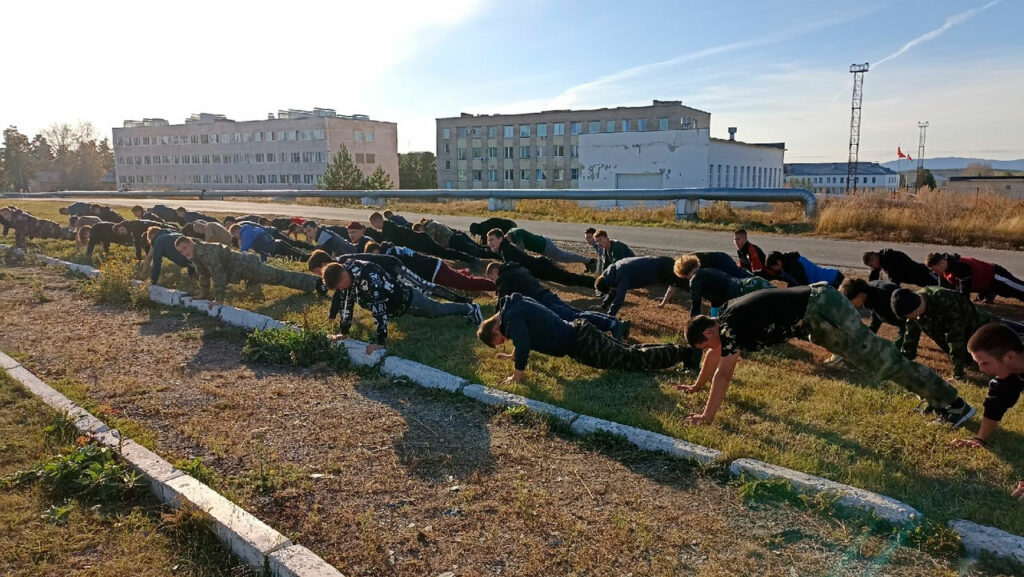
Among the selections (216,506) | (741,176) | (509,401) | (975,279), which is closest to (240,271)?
(509,401)

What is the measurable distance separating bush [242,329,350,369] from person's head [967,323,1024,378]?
16.9ft

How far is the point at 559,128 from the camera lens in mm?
72688

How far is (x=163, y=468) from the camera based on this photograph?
420cm

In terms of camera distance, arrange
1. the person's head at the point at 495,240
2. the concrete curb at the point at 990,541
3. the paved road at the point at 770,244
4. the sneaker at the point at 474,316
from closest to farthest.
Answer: the concrete curb at the point at 990,541 < the sneaker at the point at 474,316 < the person's head at the point at 495,240 < the paved road at the point at 770,244

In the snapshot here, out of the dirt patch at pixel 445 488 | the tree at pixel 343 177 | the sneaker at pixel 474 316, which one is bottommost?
the dirt patch at pixel 445 488

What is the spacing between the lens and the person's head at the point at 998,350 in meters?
4.07

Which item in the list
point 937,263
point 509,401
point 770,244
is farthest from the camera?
point 770,244

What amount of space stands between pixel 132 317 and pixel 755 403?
791 cm

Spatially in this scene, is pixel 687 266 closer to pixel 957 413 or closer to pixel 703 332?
pixel 703 332

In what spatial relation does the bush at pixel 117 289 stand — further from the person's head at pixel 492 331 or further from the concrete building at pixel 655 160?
the concrete building at pixel 655 160

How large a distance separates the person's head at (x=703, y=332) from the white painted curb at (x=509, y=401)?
1022 millimetres

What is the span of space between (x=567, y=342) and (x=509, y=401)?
895mm

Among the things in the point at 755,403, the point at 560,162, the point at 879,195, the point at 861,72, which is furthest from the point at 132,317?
the point at 560,162

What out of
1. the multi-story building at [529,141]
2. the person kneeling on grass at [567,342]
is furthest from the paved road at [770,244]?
the multi-story building at [529,141]
